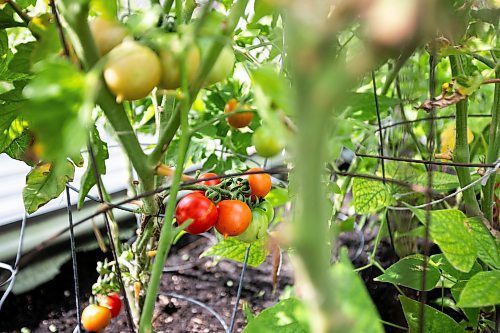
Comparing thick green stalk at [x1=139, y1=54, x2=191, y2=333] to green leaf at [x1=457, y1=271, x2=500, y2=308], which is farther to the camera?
green leaf at [x1=457, y1=271, x2=500, y2=308]

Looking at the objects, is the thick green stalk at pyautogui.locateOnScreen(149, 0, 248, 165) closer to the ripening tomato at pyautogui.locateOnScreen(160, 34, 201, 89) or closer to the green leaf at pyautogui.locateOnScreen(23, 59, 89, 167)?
the ripening tomato at pyautogui.locateOnScreen(160, 34, 201, 89)

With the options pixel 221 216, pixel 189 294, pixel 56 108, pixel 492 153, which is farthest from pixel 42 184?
pixel 189 294

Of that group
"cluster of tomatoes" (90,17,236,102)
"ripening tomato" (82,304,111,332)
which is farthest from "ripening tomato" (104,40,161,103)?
"ripening tomato" (82,304,111,332)

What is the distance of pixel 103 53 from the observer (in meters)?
0.52

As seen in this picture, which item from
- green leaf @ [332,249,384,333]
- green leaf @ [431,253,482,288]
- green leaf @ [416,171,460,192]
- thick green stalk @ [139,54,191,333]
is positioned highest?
green leaf @ [332,249,384,333]

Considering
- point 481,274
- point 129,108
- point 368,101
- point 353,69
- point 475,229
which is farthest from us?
point 129,108

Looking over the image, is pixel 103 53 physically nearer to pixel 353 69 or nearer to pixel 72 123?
pixel 72 123

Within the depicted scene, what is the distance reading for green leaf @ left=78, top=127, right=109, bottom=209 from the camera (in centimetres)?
71

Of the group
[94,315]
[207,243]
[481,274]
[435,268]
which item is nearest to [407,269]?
[435,268]

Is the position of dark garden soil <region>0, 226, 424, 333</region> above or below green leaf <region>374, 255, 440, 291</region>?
below

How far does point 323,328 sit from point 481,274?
1.83 ft

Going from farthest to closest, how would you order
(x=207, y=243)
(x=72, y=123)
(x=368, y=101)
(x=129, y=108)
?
(x=207, y=243) → (x=129, y=108) → (x=368, y=101) → (x=72, y=123)

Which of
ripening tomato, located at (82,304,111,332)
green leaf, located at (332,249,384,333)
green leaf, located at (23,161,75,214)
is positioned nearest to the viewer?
green leaf, located at (332,249,384,333)

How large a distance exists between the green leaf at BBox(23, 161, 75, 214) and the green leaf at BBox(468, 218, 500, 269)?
637 millimetres
